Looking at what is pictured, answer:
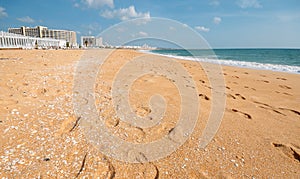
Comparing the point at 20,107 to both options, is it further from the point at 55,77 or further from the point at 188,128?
the point at 188,128

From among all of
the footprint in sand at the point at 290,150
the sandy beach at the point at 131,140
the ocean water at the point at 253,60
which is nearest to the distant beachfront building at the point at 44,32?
the ocean water at the point at 253,60

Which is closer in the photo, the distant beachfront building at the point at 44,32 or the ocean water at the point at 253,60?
the ocean water at the point at 253,60

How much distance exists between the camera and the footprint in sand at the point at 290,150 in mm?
2139

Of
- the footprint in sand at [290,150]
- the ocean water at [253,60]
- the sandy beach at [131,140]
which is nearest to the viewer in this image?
the sandy beach at [131,140]

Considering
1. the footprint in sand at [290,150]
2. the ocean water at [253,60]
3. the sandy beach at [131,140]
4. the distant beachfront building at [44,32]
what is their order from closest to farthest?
the sandy beach at [131,140]
the footprint in sand at [290,150]
the ocean water at [253,60]
the distant beachfront building at [44,32]

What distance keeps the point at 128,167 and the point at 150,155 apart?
0.33m

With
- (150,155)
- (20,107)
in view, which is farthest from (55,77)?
(150,155)

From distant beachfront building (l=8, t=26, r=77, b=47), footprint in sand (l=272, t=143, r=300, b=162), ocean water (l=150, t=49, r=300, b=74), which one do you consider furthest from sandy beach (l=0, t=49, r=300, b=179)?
distant beachfront building (l=8, t=26, r=77, b=47)

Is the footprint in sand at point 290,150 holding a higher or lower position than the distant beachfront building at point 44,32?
lower

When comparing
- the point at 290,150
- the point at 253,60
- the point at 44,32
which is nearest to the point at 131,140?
the point at 290,150

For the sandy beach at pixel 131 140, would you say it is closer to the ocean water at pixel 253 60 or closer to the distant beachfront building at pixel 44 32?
the ocean water at pixel 253 60

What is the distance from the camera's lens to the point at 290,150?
7.39 ft

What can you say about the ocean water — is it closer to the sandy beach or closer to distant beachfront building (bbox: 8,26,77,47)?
the sandy beach

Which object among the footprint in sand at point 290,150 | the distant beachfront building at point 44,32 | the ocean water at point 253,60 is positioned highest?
the distant beachfront building at point 44,32
